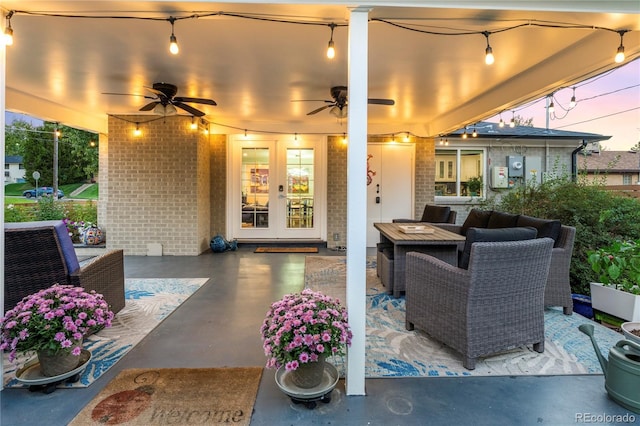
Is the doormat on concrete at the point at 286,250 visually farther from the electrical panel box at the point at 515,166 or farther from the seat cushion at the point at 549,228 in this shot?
the electrical panel box at the point at 515,166

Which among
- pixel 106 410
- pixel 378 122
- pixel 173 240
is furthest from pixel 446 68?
pixel 173 240

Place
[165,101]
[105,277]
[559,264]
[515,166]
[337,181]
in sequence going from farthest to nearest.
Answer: [515,166], [337,181], [165,101], [559,264], [105,277]

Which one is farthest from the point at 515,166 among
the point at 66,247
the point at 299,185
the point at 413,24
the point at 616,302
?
the point at 66,247

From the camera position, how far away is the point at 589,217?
411cm

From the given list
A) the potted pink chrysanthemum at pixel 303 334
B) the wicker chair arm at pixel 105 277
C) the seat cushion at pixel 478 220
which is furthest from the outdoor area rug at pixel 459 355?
the wicker chair arm at pixel 105 277

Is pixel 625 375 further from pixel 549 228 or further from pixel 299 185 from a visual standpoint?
pixel 299 185

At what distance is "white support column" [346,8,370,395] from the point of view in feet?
6.57

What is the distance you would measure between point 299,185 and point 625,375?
626 cm

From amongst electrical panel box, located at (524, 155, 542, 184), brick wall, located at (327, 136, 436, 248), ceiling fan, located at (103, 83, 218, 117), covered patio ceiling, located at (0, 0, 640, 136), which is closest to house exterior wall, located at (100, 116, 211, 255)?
covered patio ceiling, located at (0, 0, 640, 136)

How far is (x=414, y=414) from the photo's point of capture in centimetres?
185

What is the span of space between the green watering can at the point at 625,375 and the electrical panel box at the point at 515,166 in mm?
6691

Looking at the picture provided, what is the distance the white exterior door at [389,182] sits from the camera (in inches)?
297

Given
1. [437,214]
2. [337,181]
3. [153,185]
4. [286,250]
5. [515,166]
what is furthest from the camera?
[515,166]

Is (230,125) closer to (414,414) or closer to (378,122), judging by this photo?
(378,122)
